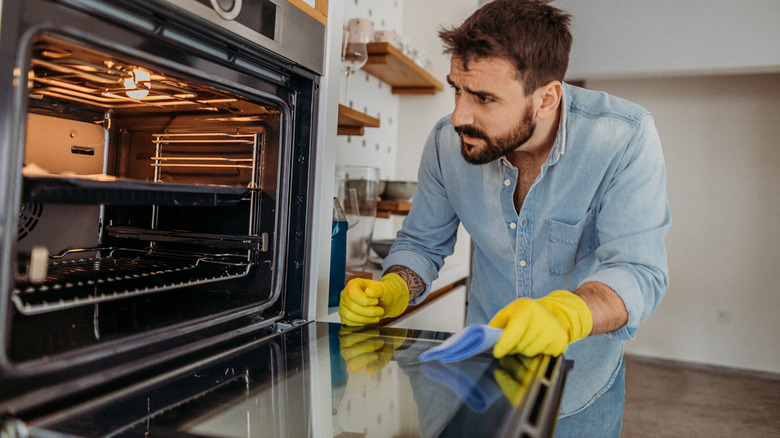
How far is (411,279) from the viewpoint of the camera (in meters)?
1.32

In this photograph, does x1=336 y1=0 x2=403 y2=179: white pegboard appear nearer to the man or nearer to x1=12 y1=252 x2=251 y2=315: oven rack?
the man

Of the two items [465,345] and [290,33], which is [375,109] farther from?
[465,345]

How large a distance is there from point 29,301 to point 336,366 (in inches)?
17.5

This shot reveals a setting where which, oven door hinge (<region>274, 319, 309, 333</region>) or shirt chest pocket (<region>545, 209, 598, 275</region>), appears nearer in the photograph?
oven door hinge (<region>274, 319, 309, 333</region>)

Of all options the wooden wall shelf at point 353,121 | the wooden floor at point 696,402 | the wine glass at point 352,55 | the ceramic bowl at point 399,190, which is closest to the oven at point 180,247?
the wooden wall shelf at point 353,121

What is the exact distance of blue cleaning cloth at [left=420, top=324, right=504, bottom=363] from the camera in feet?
2.48

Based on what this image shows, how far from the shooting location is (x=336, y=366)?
2.45ft

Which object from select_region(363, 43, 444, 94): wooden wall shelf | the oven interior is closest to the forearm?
the oven interior

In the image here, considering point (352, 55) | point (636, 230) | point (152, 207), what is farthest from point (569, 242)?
point (352, 55)

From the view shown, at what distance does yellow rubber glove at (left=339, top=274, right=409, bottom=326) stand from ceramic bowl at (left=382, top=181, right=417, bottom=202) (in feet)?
3.49

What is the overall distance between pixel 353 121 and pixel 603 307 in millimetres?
1072

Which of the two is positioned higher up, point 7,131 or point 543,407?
point 7,131

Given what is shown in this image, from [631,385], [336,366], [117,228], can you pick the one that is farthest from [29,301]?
[631,385]

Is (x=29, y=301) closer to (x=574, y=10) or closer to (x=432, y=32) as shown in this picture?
(x=432, y=32)
